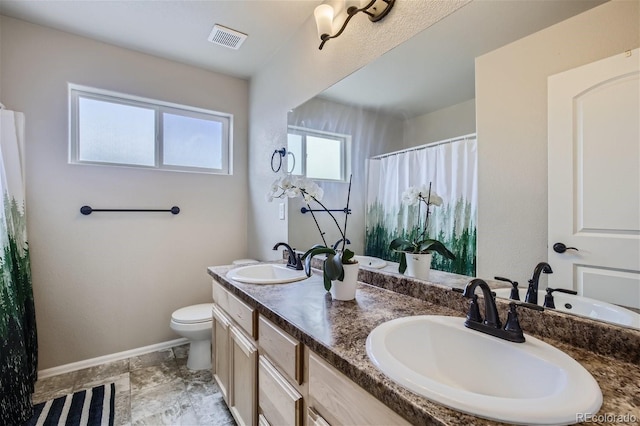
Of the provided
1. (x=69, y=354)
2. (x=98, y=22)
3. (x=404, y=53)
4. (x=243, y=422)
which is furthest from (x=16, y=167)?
(x=404, y=53)

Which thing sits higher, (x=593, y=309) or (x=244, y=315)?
(x=593, y=309)

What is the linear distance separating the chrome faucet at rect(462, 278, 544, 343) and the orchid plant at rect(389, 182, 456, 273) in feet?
1.06

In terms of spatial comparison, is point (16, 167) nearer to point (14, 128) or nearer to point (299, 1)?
point (14, 128)

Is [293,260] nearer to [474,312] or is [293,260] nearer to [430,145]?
[430,145]

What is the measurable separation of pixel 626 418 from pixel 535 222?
0.53m

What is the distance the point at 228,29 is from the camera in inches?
81.4

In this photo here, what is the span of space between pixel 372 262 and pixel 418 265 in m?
0.29

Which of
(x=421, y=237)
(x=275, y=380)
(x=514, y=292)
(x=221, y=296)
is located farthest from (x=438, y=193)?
(x=221, y=296)

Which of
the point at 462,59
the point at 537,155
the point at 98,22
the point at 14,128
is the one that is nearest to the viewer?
the point at 537,155

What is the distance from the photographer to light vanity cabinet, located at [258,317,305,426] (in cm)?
93

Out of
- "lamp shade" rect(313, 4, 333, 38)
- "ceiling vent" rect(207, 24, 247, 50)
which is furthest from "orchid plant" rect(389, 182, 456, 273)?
"ceiling vent" rect(207, 24, 247, 50)

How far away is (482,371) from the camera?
2.57 feet

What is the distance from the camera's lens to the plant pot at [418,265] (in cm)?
122

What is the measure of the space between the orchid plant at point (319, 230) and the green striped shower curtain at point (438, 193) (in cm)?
21
